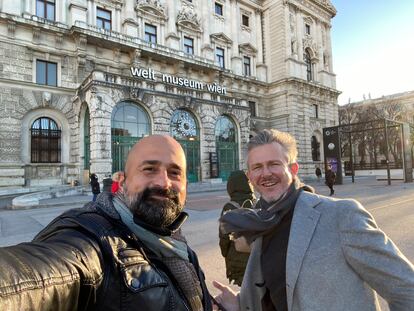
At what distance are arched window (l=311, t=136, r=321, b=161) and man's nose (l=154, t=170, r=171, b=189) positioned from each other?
36282mm

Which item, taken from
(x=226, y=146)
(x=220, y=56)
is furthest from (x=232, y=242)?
(x=220, y=56)

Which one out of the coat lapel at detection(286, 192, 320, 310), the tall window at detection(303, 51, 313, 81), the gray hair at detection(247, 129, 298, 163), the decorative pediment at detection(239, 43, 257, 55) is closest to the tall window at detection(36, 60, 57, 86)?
the decorative pediment at detection(239, 43, 257, 55)

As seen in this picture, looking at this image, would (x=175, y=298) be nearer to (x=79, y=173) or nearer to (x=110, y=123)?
(x=110, y=123)

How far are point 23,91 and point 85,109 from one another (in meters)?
4.07

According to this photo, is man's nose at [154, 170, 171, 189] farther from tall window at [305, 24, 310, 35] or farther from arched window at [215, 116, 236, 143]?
tall window at [305, 24, 310, 35]

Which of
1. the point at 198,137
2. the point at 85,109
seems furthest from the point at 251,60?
the point at 85,109

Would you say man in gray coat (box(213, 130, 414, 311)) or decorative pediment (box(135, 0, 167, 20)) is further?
decorative pediment (box(135, 0, 167, 20))

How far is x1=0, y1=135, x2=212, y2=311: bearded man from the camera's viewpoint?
0.88 m

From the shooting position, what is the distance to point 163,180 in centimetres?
162

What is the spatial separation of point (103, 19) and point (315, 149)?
89.2 feet

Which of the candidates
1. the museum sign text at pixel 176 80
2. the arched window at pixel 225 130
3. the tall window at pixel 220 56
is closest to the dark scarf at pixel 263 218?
the arched window at pixel 225 130

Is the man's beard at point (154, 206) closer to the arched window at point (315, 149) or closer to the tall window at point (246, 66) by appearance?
the tall window at point (246, 66)

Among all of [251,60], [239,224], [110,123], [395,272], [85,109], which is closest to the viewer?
[395,272]

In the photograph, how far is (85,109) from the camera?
65.6 feet
